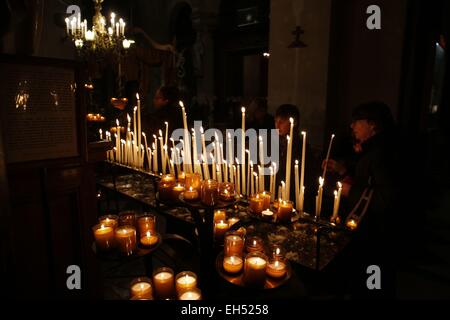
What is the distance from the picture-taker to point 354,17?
4414mm

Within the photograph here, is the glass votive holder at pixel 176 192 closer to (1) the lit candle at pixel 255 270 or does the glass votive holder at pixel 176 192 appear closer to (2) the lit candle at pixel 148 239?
(2) the lit candle at pixel 148 239

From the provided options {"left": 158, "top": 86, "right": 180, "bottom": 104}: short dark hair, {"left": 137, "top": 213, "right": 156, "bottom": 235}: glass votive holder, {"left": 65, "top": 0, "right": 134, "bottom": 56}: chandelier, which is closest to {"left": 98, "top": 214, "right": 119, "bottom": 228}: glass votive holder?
{"left": 137, "top": 213, "right": 156, "bottom": 235}: glass votive holder

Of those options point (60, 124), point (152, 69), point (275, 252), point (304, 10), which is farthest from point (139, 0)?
point (275, 252)

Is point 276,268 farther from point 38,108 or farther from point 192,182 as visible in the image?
point 38,108

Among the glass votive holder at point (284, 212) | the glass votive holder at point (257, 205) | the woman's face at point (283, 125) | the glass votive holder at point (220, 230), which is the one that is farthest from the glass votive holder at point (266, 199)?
the woman's face at point (283, 125)

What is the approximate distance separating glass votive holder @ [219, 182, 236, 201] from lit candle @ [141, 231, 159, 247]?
0.38 metres

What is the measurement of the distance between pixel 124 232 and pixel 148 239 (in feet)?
0.50

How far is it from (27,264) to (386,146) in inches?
89.4

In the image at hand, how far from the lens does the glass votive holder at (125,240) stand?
1.45 m

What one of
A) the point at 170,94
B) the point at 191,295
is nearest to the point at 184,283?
the point at 191,295

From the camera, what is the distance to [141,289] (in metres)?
1.51

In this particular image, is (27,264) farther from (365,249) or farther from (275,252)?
(365,249)

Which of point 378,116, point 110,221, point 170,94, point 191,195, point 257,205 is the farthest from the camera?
point 170,94
